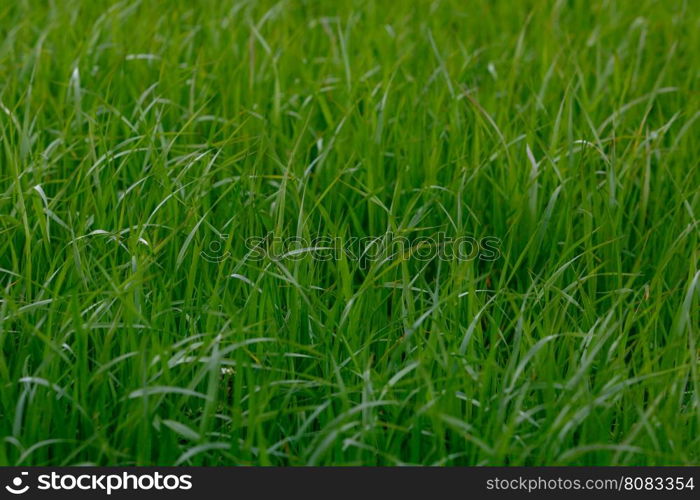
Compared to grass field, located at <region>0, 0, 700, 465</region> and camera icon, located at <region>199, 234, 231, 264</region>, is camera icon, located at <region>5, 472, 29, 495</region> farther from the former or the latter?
camera icon, located at <region>199, 234, 231, 264</region>

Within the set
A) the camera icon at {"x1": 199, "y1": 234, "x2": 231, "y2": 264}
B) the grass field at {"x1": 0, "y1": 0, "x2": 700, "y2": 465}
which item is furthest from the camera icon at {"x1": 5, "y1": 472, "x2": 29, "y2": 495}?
the camera icon at {"x1": 199, "y1": 234, "x2": 231, "y2": 264}

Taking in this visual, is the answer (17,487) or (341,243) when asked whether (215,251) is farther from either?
(17,487)

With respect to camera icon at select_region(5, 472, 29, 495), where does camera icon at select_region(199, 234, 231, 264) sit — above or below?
above

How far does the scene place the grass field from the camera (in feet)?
6.79

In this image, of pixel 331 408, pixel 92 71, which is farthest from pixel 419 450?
pixel 92 71

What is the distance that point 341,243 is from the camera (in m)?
2.49

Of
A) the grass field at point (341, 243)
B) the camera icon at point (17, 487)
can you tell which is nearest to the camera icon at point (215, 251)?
the grass field at point (341, 243)

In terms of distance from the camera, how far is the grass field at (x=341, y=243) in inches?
81.5

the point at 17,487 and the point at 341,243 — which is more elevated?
the point at 341,243

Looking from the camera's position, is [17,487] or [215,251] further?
[215,251]

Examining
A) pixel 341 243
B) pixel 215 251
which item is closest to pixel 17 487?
pixel 215 251

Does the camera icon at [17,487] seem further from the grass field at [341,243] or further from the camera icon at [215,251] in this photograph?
the camera icon at [215,251]

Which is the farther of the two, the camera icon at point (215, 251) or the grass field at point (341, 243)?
the camera icon at point (215, 251)

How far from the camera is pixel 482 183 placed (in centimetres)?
294
